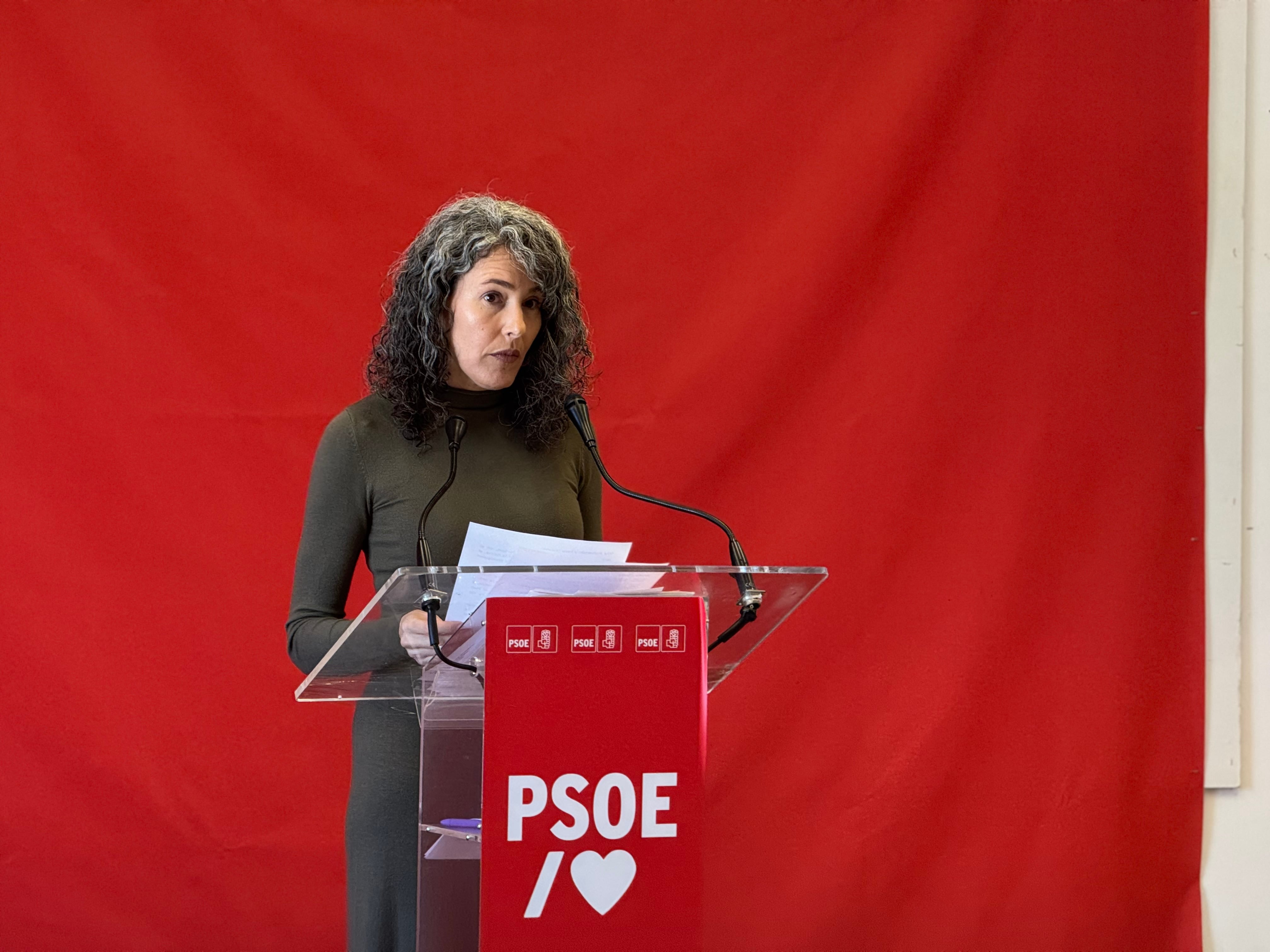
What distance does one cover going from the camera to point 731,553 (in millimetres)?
1304

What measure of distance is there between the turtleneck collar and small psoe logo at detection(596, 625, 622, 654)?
0.65 metres

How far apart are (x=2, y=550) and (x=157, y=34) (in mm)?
1098

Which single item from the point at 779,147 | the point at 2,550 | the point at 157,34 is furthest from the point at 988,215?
the point at 2,550

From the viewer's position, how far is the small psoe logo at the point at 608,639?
112cm

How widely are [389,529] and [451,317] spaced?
0.32 m

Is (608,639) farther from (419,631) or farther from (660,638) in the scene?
(419,631)

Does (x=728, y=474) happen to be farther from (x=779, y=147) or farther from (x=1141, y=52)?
(x=1141, y=52)

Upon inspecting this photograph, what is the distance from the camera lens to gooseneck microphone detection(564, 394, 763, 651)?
3.87 ft

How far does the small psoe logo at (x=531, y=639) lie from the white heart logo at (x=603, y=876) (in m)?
0.18

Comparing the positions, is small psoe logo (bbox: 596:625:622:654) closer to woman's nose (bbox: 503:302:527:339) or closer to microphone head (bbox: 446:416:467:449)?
microphone head (bbox: 446:416:467:449)

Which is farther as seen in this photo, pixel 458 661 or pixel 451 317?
pixel 451 317

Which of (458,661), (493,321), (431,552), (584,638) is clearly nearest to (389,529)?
(431,552)

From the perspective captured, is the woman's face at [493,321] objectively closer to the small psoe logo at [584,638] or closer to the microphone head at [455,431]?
the microphone head at [455,431]

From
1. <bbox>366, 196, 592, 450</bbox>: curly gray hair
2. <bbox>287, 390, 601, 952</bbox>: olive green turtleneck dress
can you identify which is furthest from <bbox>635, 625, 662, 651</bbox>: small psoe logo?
<bbox>366, 196, 592, 450</bbox>: curly gray hair
